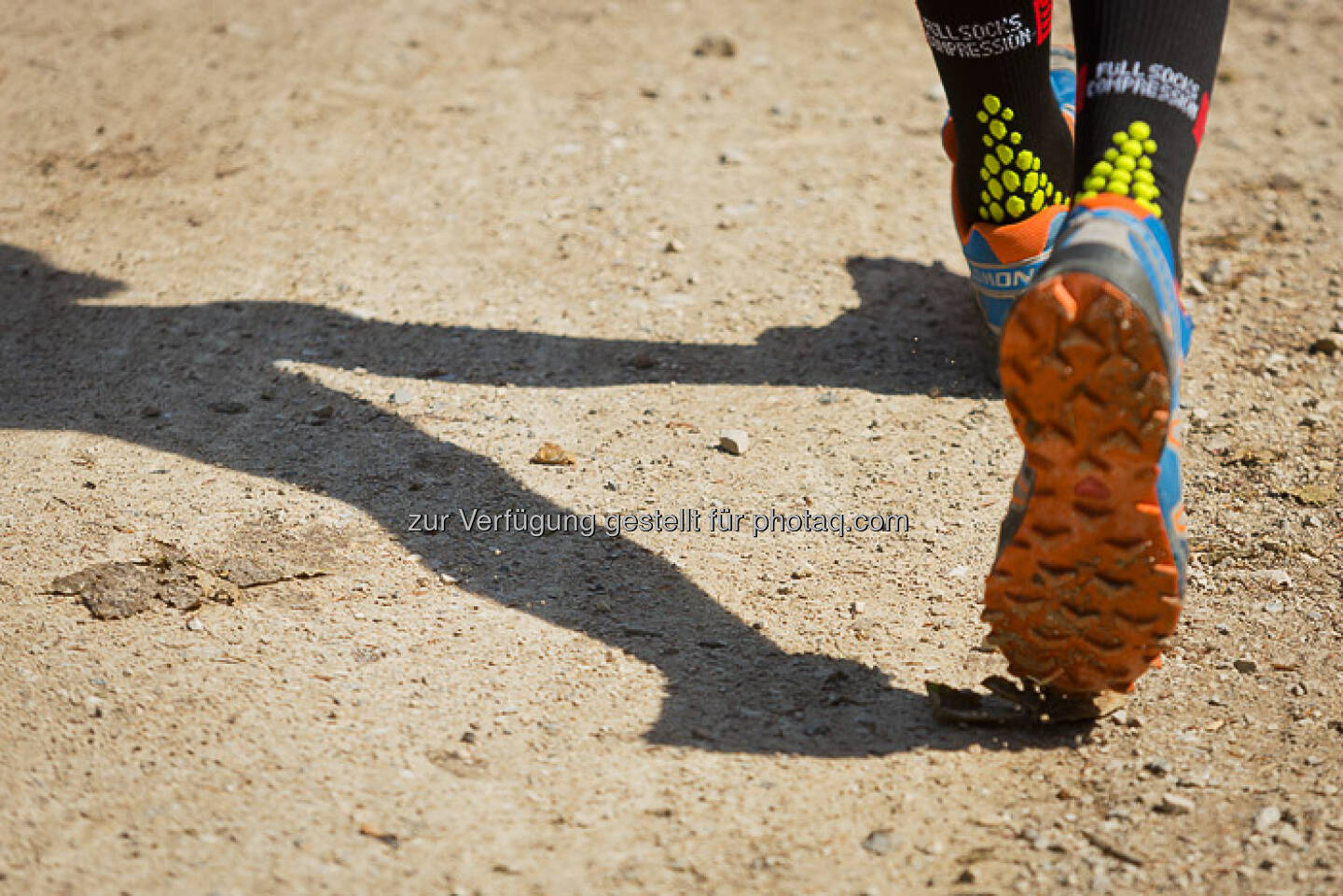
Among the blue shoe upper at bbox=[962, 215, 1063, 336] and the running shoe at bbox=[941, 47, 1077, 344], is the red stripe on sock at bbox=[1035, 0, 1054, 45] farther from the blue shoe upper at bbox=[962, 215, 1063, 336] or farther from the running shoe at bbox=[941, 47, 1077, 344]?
the blue shoe upper at bbox=[962, 215, 1063, 336]

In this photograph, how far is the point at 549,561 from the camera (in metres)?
2.18

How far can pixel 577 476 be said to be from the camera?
2.41 m

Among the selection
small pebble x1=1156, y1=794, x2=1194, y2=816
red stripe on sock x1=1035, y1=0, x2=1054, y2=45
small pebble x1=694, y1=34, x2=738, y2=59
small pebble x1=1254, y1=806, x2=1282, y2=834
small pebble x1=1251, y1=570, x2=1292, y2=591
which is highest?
red stripe on sock x1=1035, y1=0, x2=1054, y2=45

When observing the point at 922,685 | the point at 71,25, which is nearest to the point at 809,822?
the point at 922,685

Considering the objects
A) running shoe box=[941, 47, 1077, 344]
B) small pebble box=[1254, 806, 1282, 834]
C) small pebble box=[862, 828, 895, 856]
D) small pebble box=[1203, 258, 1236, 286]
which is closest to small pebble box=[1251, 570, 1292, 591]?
small pebble box=[1254, 806, 1282, 834]

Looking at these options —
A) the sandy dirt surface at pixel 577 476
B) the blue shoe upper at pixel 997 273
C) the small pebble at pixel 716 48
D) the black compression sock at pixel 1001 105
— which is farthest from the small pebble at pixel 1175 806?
the small pebble at pixel 716 48

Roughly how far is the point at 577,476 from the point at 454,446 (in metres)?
0.26

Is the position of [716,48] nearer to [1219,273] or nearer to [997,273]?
[1219,273]

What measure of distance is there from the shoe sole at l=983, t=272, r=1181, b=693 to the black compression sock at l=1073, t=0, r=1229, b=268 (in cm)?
27

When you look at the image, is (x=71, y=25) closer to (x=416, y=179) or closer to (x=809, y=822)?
(x=416, y=179)

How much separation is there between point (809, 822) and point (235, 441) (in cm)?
140

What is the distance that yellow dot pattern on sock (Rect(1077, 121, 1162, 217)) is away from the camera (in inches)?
65.0

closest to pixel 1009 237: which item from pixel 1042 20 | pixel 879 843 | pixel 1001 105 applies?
pixel 1001 105

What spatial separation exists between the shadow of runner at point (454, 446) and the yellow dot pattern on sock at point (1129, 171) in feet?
2.30
